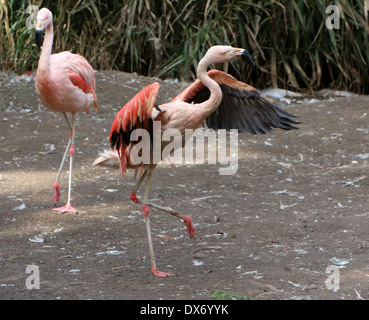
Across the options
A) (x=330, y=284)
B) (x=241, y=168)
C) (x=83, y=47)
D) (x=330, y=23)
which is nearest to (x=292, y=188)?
(x=241, y=168)

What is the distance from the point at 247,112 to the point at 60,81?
1.68 m

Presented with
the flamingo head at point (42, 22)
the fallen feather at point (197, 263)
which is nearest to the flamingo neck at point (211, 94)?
the fallen feather at point (197, 263)

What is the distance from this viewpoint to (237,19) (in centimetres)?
888

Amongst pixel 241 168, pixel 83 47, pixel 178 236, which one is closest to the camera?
pixel 178 236

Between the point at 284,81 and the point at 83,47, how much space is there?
2950 millimetres

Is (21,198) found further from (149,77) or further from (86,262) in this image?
(149,77)

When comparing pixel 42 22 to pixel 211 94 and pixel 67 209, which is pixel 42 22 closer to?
pixel 67 209

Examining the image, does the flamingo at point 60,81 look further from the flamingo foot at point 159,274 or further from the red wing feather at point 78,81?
the flamingo foot at point 159,274

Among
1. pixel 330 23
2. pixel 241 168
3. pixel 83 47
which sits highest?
pixel 330 23

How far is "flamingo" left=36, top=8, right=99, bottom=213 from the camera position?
16.8ft

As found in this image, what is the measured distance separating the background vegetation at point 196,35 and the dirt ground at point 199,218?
1.48 metres

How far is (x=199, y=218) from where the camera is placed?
494 cm

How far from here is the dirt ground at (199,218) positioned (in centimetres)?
362

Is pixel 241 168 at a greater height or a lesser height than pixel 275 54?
lesser
